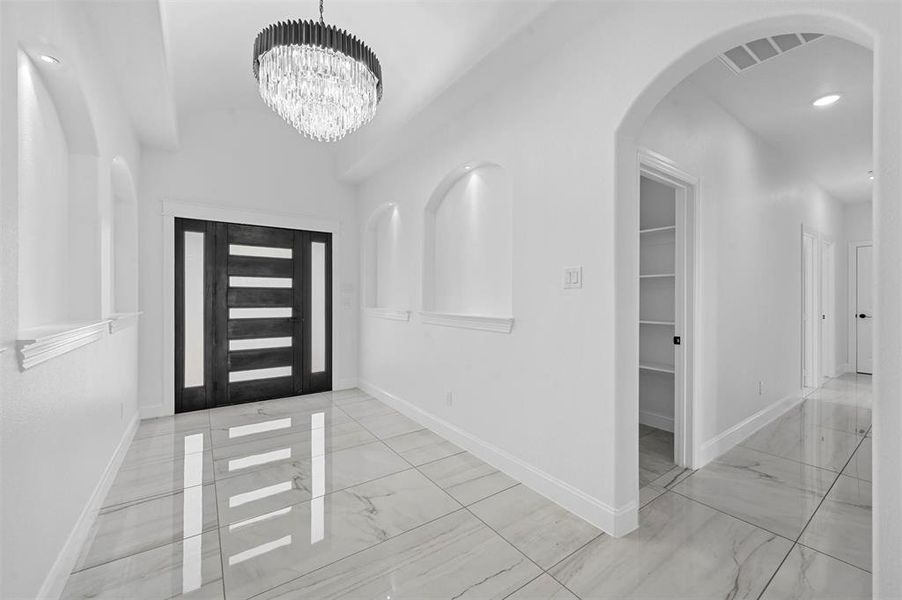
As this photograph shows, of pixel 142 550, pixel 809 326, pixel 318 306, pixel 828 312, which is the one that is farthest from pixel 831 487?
pixel 318 306

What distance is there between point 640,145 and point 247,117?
4136 mm

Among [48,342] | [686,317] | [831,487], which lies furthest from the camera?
[686,317]

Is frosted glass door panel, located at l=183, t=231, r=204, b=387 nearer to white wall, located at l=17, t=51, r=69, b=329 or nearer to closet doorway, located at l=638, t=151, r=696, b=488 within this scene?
white wall, located at l=17, t=51, r=69, b=329

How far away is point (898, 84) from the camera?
1188mm

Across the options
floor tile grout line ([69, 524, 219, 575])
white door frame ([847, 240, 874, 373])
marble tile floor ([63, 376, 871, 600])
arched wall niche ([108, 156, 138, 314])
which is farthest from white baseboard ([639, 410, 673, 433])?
white door frame ([847, 240, 874, 373])

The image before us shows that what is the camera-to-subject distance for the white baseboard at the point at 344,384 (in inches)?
193

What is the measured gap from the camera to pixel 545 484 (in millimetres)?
2334

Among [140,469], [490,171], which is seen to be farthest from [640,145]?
[140,469]

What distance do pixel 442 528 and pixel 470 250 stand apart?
206 cm

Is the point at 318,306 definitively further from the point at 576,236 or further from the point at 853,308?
the point at 853,308

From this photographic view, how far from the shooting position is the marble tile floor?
1632 millimetres

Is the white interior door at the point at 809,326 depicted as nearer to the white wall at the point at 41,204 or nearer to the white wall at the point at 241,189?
the white wall at the point at 241,189

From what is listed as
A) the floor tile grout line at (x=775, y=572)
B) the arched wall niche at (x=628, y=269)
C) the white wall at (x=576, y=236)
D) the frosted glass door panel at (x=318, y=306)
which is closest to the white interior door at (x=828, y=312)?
the white wall at (x=576, y=236)

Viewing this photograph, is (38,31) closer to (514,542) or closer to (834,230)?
(514,542)
